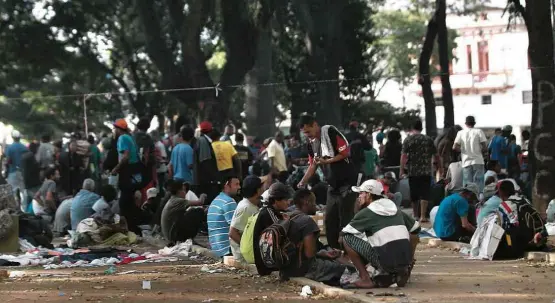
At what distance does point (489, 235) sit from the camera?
14.1 m

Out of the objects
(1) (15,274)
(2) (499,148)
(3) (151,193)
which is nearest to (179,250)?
(1) (15,274)

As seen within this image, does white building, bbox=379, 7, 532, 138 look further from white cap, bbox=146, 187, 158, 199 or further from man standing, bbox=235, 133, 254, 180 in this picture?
white cap, bbox=146, 187, 158, 199

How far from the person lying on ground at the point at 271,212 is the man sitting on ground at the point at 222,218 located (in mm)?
2252

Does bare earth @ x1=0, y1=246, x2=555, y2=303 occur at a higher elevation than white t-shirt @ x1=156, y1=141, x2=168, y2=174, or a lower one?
lower

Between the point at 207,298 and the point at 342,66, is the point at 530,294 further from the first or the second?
the point at 342,66

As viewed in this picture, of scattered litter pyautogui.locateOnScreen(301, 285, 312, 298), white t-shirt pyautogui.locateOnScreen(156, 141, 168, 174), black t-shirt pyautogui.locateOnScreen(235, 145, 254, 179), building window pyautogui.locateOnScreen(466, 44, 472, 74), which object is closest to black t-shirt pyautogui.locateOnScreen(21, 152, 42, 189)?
white t-shirt pyautogui.locateOnScreen(156, 141, 168, 174)

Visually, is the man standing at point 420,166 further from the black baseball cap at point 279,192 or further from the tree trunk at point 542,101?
the black baseball cap at point 279,192

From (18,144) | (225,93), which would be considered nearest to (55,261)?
(18,144)

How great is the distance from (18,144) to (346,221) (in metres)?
13.4

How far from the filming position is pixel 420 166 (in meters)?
19.9

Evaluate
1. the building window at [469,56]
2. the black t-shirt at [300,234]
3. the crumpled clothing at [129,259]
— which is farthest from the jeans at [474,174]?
the building window at [469,56]

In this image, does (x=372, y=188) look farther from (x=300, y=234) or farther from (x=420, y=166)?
(x=420, y=166)

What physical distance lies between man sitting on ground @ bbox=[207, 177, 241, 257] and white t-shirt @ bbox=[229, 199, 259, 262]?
3.11ft

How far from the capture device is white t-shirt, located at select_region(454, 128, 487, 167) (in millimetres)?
20359
